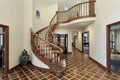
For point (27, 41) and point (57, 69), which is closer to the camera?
point (57, 69)

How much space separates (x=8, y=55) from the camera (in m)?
4.69

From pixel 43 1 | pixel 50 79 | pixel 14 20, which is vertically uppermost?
pixel 43 1

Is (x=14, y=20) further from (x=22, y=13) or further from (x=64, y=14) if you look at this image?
(x=64, y=14)

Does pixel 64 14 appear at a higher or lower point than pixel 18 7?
higher

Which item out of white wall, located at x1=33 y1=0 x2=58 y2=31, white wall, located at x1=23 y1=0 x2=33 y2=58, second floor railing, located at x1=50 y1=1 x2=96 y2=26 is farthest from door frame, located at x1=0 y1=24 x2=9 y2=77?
second floor railing, located at x1=50 y1=1 x2=96 y2=26

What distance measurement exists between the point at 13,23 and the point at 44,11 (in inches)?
166

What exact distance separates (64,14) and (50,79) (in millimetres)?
7198

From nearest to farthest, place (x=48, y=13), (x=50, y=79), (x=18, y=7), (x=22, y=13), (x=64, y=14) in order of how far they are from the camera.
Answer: (x=50, y=79) < (x=18, y=7) < (x=22, y=13) < (x=48, y=13) < (x=64, y=14)

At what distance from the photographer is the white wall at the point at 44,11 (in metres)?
8.10

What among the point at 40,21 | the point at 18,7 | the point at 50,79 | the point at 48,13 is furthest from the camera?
the point at 48,13

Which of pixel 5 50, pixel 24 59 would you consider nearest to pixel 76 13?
pixel 24 59

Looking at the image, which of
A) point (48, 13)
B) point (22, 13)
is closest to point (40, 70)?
point (22, 13)

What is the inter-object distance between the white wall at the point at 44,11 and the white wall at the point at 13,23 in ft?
7.15

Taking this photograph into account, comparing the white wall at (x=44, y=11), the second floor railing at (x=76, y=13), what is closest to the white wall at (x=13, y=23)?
the white wall at (x=44, y=11)
